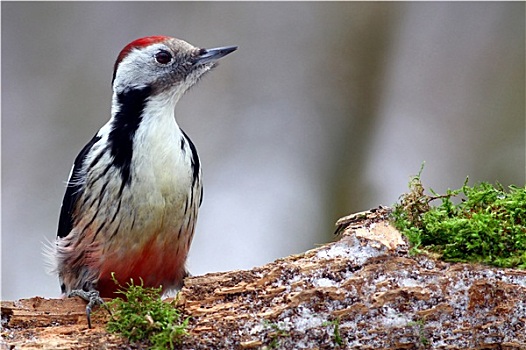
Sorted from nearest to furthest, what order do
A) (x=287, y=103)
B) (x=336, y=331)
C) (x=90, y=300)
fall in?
(x=336, y=331), (x=90, y=300), (x=287, y=103)

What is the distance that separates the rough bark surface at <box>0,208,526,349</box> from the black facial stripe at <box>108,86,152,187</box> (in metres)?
0.86

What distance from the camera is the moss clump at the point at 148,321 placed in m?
2.43

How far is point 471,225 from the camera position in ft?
8.59

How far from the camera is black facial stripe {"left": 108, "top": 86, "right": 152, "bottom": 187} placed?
3.29 m

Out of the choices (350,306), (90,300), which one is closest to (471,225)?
(350,306)

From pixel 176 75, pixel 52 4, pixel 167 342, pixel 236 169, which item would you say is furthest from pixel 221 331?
pixel 52 4

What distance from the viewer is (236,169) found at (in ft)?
21.5

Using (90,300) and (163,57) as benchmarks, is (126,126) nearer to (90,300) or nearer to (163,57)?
(163,57)

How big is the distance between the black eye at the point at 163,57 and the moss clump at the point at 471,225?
4.61ft

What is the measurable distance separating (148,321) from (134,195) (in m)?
0.89

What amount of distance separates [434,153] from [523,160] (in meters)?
0.71

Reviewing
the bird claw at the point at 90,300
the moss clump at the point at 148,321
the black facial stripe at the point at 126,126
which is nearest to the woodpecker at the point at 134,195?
the black facial stripe at the point at 126,126

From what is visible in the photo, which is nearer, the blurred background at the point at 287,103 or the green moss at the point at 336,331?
the green moss at the point at 336,331

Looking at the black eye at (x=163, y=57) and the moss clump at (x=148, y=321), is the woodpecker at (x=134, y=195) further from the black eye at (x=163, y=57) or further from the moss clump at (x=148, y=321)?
the moss clump at (x=148, y=321)
